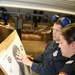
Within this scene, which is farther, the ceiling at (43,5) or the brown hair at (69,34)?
the ceiling at (43,5)

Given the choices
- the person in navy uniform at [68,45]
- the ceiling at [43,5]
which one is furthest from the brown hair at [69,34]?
the ceiling at [43,5]

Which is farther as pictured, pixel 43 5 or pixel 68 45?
pixel 43 5

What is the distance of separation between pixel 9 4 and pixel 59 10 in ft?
2.70

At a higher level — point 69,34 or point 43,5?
point 69,34

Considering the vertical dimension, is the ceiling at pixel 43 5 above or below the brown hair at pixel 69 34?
below

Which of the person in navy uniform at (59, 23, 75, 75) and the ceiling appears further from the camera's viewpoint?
the ceiling

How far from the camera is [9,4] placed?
8.28ft

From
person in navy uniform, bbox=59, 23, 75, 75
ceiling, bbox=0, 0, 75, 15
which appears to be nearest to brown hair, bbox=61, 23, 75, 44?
person in navy uniform, bbox=59, 23, 75, 75

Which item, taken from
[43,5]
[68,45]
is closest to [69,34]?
[68,45]

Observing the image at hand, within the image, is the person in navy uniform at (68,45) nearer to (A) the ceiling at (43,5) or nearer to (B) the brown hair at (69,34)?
(B) the brown hair at (69,34)

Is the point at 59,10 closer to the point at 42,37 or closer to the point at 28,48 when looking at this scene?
the point at 28,48

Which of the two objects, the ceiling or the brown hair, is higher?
the brown hair

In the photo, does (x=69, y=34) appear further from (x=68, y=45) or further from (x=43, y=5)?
(x=43, y=5)

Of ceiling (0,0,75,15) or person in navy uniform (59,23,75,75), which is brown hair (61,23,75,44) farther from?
ceiling (0,0,75,15)
